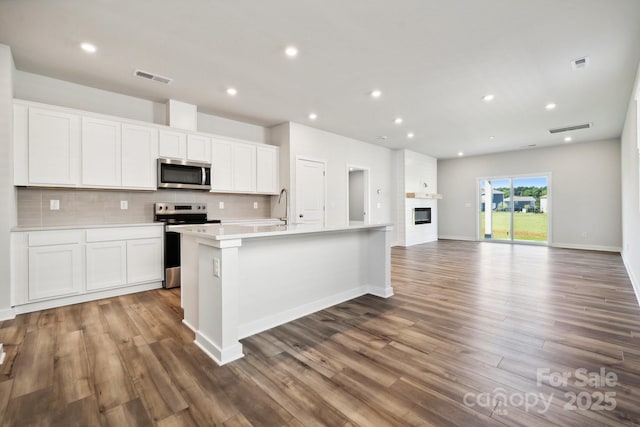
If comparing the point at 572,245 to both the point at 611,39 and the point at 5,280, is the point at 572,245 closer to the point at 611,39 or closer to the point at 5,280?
the point at 611,39

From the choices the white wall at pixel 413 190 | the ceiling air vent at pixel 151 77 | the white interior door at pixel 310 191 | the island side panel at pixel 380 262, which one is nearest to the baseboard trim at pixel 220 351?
the island side panel at pixel 380 262

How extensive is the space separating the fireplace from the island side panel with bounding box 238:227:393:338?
5.50 metres

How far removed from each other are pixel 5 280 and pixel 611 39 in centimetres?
658

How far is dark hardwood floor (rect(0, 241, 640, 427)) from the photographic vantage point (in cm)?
163

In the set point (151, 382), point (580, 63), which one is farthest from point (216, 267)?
point (580, 63)

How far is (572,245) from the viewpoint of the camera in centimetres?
787

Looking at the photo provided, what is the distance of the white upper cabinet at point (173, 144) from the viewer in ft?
14.2

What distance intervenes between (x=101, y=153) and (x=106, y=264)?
1424 millimetres

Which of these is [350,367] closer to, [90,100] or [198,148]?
[198,148]

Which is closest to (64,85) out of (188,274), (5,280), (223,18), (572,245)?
(5,280)

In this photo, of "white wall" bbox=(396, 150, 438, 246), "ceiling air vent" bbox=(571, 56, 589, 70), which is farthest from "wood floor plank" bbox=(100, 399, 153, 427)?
"white wall" bbox=(396, 150, 438, 246)

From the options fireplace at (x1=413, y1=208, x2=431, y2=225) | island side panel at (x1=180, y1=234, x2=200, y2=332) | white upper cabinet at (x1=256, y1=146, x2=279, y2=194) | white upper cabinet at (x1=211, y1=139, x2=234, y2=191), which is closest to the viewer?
island side panel at (x1=180, y1=234, x2=200, y2=332)

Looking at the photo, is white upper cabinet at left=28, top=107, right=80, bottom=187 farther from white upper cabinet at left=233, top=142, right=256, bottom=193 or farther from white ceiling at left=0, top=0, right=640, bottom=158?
white upper cabinet at left=233, top=142, right=256, bottom=193

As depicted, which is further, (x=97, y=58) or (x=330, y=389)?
(x=97, y=58)
